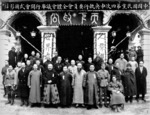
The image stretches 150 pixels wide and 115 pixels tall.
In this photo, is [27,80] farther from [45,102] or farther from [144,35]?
[144,35]

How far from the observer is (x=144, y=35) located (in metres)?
15.4

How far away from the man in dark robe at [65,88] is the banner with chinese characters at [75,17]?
3162 mm

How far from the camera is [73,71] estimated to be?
40.5ft

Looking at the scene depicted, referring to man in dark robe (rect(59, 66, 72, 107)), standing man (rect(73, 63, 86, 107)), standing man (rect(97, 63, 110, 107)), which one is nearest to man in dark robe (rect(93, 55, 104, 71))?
standing man (rect(97, 63, 110, 107))

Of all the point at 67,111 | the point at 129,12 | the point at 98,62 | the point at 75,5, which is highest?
the point at 75,5

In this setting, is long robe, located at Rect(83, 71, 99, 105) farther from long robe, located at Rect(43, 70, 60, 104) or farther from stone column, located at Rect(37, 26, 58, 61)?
stone column, located at Rect(37, 26, 58, 61)

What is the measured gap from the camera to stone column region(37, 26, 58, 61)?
584 inches

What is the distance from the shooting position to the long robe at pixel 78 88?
39.0ft

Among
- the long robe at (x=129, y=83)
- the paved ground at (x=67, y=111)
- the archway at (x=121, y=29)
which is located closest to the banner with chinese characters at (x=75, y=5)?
the archway at (x=121, y=29)

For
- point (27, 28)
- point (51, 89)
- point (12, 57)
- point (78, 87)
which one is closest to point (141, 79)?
point (78, 87)

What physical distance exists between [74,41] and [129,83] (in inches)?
225

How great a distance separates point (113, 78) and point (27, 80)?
273cm

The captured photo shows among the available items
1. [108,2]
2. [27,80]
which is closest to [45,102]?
[27,80]

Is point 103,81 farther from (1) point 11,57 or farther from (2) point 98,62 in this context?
(1) point 11,57
